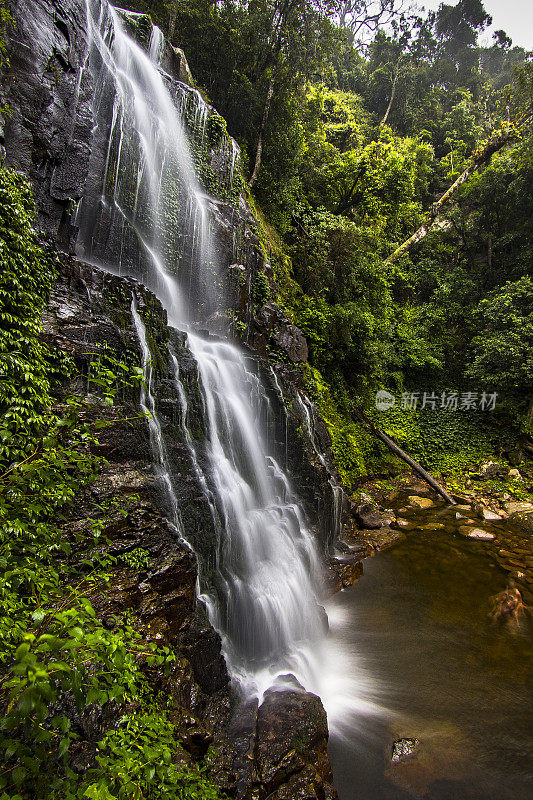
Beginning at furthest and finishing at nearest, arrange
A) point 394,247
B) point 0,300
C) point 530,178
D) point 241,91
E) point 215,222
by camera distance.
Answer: point 394,247 → point 530,178 → point 241,91 → point 215,222 → point 0,300

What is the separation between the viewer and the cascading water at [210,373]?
498 centimetres

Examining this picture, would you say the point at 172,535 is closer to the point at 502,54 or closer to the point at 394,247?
the point at 394,247

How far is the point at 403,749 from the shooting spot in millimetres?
3867

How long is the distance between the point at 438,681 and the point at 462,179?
20.4m

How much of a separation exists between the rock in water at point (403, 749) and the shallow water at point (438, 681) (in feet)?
0.20

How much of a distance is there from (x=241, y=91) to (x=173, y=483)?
14.4 meters

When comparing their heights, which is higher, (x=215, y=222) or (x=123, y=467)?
(x=215, y=222)

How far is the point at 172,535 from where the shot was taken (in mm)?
4172

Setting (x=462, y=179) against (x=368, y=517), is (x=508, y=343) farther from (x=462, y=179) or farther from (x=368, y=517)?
(x=462, y=179)

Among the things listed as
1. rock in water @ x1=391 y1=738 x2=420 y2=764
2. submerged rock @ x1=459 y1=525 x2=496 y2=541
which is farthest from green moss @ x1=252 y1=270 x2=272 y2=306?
rock in water @ x1=391 y1=738 x2=420 y2=764

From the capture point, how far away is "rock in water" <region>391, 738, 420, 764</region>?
379cm

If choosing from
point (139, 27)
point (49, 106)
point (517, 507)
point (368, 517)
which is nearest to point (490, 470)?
point (517, 507)

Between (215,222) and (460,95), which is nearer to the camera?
(215,222)

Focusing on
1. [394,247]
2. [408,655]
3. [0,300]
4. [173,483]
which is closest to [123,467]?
[173,483]
